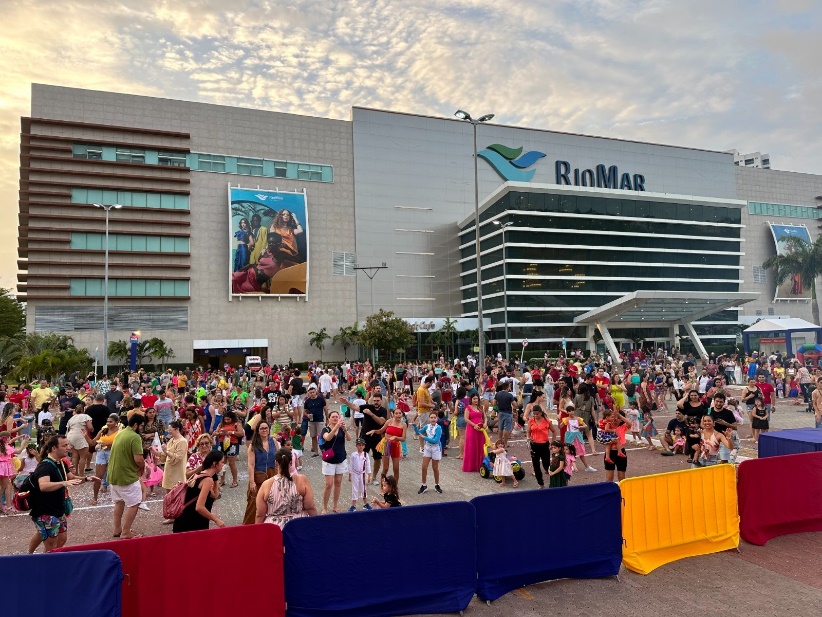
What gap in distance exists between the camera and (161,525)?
845 centimetres

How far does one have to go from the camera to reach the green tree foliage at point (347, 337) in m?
55.9

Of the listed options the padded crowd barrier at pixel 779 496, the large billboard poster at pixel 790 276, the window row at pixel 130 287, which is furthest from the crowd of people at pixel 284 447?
the large billboard poster at pixel 790 276

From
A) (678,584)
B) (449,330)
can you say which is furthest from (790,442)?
(449,330)

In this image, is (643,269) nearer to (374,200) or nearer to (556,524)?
(374,200)

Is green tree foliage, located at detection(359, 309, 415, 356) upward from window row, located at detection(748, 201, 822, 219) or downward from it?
downward

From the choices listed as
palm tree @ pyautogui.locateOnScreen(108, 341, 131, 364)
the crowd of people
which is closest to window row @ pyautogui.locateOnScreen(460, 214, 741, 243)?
palm tree @ pyautogui.locateOnScreen(108, 341, 131, 364)

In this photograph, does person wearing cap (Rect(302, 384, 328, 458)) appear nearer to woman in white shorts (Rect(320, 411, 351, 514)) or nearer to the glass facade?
woman in white shorts (Rect(320, 411, 351, 514))

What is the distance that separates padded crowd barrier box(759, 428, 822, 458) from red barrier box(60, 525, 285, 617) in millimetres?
8347

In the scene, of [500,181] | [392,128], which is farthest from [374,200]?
[500,181]

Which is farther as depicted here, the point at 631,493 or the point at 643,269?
the point at 643,269

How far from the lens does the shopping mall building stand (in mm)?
49219

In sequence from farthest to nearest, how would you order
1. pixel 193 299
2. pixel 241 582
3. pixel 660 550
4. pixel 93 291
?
pixel 193 299
pixel 93 291
pixel 660 550
pixel 241 582

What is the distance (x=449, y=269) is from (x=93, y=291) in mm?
37683

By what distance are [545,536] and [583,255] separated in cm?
5565
